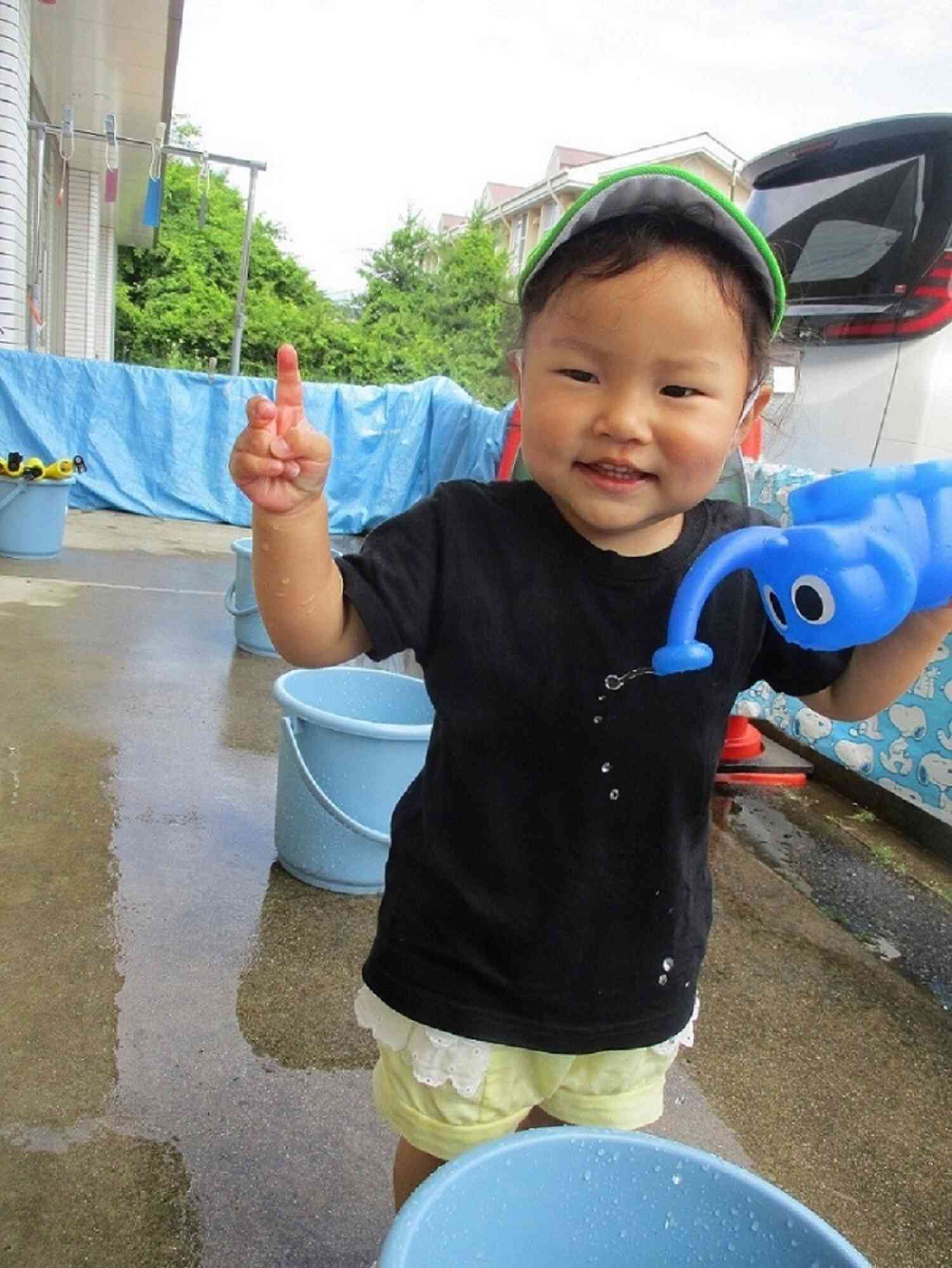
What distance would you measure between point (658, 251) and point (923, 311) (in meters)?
3.64

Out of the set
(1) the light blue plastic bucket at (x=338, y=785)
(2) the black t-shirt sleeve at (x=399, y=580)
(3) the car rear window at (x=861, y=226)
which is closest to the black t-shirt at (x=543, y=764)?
(2) the black t-shirt sleeve at (x=399, y=580)

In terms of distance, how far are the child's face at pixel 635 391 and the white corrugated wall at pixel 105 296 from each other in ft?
55.5

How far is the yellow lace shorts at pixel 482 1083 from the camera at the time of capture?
50.0 inches

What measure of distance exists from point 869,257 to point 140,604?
167 inches

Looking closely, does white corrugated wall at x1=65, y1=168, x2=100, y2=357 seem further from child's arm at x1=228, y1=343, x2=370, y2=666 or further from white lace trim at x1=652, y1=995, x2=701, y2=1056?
white lace trim at x1=652, y1=995, x2=701, y2=1056

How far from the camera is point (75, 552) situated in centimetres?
756

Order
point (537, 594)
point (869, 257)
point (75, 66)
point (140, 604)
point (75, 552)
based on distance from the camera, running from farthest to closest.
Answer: point (75, 66) < point (75, 552) < point (140, 604) < point (869, 257) < point (537, 594)

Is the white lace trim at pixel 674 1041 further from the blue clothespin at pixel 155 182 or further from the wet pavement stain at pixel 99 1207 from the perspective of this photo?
the blue clothespin at pixel 155 182

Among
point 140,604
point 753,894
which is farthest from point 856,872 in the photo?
point 140,604

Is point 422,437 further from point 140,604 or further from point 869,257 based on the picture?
point 869,257

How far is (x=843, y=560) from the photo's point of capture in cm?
Result: 96

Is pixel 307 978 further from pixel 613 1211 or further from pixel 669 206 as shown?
pixel 669 206

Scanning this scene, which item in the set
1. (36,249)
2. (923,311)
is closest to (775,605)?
(923,311)

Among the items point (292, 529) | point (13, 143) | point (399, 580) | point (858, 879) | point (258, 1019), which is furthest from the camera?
point (13, 143)
